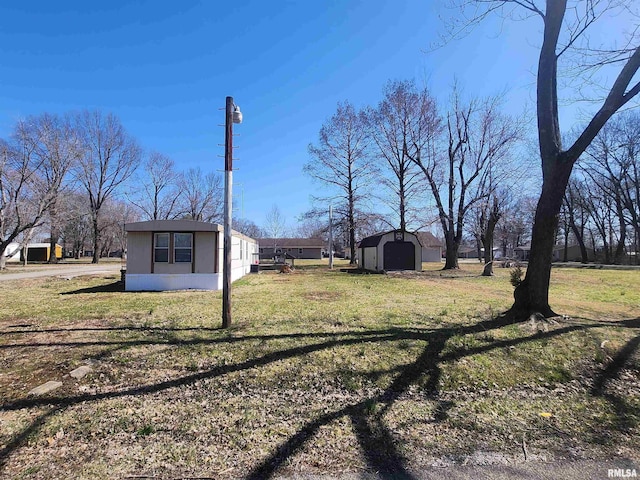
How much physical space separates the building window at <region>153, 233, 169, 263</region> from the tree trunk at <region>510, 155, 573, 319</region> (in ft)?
36.1

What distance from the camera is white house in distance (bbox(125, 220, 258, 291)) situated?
12.4 m

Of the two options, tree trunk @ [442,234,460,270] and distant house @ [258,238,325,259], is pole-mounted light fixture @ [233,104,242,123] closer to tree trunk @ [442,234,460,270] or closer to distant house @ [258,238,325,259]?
tree trunk @ [442,234,460,270]

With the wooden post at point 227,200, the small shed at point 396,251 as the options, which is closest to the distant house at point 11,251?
the small shed at point 396,251

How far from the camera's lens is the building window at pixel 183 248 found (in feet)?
41.5

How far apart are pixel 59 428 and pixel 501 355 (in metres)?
5.19

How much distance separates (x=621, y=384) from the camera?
4.21 metres

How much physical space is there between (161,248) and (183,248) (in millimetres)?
769

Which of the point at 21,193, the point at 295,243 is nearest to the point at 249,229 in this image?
the point at 295,243

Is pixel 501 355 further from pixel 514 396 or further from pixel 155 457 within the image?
pixel 155 457

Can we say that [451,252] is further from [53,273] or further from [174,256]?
[53,273]

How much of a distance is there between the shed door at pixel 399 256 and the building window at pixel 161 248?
13374 millimetres

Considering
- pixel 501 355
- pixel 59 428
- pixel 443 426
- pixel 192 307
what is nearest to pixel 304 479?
pixel 443 426

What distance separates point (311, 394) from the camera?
3898 millimetres

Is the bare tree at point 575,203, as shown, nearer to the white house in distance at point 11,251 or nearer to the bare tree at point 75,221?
the bare tree at point 75,221
